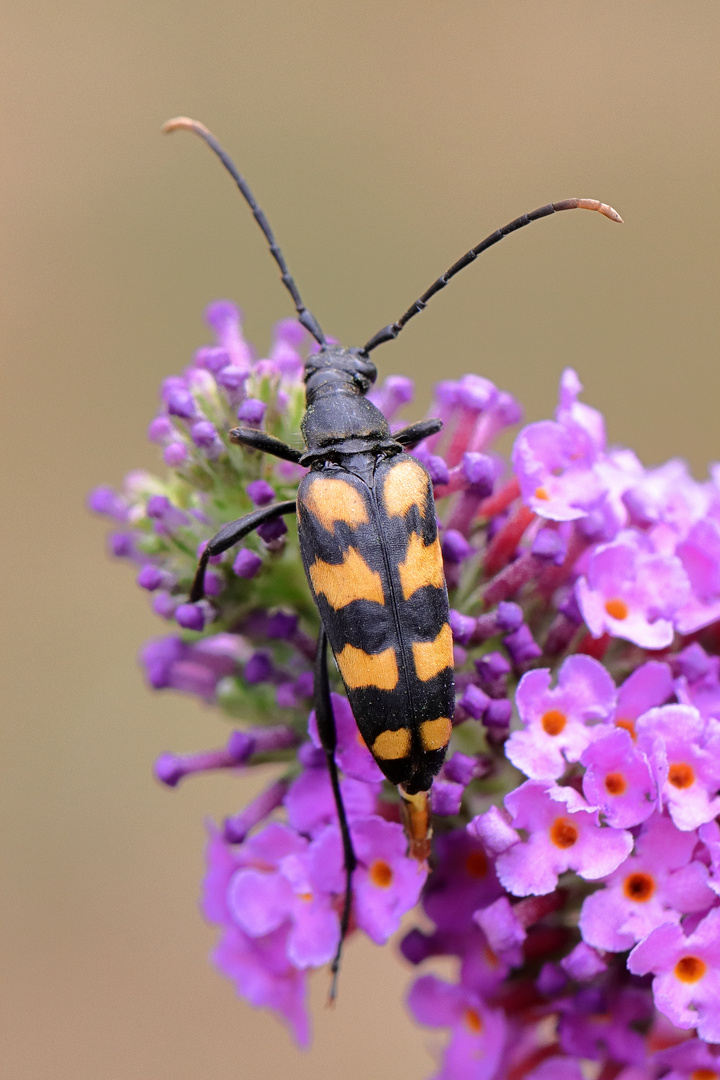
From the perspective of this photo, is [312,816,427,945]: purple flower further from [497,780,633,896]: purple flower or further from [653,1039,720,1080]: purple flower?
[653,1039,720,1080]: purple flower

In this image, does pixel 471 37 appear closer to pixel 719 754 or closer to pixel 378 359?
pixel 378 359

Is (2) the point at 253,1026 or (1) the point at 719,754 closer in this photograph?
(1) the point at 719,754

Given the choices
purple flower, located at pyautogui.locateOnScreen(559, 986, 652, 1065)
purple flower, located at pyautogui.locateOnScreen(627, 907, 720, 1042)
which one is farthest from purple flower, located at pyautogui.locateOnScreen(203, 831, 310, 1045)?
purple flower, located at pyautogui.locateOnScreen(627, 907, 720, 1042)

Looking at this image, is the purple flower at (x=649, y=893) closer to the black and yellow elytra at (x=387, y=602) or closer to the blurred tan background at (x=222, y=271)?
the black and yellow elytra at (x=387, y=602)

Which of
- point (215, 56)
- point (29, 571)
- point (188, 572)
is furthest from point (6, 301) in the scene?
point (188, 572)

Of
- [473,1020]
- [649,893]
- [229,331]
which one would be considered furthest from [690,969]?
[229,331]

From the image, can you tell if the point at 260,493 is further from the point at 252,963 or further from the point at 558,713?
the point at 252,963
